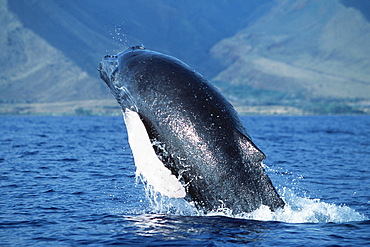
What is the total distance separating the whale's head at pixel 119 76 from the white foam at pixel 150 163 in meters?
0.19

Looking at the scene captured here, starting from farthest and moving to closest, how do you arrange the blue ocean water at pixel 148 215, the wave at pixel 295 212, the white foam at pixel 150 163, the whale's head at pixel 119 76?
1. the wave at pixel 295 212
2. the blue ocean water at pixel 148 215
3. the whale's head at pixel 119 76
4. the white foam at pixel 150 163

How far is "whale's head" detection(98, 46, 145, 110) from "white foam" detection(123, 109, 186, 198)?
188mm

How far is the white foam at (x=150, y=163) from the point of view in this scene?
7891mm

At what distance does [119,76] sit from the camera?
8.14 metres

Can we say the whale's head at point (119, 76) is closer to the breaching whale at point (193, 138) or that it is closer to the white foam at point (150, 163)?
the breaching whale at point (193, 138)

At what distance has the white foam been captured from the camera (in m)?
7.89

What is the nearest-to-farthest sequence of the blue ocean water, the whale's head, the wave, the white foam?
the white foam → the whale's head → the blue ocean water → the wave

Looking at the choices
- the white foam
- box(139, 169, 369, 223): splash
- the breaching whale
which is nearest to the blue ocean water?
box(139, 169, 369, 223): splash

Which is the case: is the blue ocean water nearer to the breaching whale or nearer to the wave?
the wave

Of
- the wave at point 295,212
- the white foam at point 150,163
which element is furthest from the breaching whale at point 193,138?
the wave at point 295,212

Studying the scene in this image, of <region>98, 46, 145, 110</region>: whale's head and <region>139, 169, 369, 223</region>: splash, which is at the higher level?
<region>98, 46, 145, 110</region>: whale's head

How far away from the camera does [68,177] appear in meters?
17.6

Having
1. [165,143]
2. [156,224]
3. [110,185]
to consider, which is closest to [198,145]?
[165,143]

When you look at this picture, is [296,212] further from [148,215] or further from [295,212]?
[148,215]
